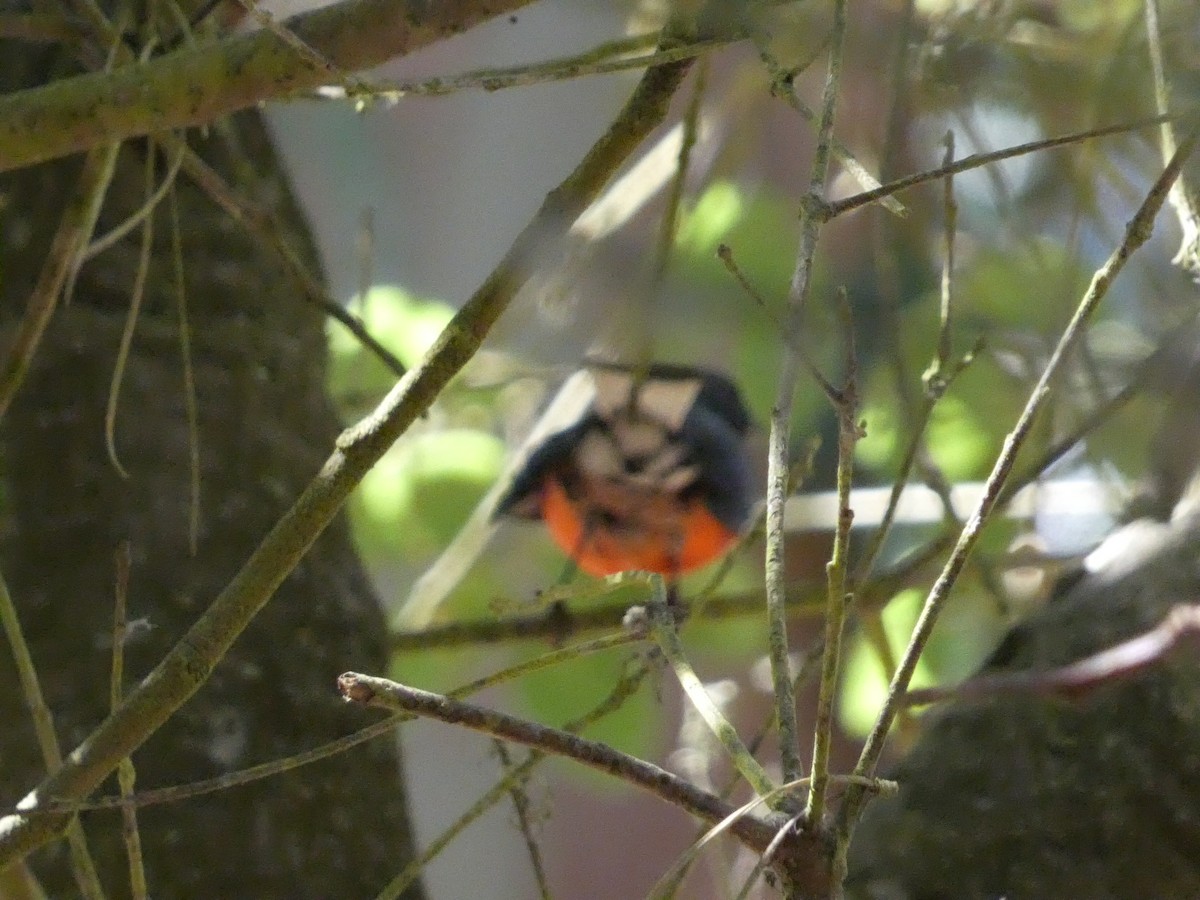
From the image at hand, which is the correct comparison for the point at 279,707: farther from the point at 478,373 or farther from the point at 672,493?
the point at 478,373

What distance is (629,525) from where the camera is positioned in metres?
1.04

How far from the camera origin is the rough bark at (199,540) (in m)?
0.67

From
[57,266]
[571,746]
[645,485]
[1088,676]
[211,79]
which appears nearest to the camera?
[571,746]

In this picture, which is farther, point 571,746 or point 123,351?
point 123,351

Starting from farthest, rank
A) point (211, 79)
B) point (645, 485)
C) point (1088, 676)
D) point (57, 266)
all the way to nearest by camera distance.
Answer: point (645, 485)
point (57, 266)
point (211, 79)
point (1088, 676)

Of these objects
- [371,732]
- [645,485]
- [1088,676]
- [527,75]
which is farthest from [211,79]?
[645,485]

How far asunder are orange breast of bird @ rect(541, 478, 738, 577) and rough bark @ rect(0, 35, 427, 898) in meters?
0.22

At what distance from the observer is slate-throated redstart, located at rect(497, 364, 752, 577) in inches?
38.2

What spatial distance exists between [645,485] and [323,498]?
1.81ft

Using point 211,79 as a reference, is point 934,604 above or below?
below

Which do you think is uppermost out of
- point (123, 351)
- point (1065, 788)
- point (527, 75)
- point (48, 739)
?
point (123, 351)

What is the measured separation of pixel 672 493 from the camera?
3.37ft

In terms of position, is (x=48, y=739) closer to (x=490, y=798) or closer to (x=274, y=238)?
(x=490, y=798)

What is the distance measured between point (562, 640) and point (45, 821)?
55 centimetres
